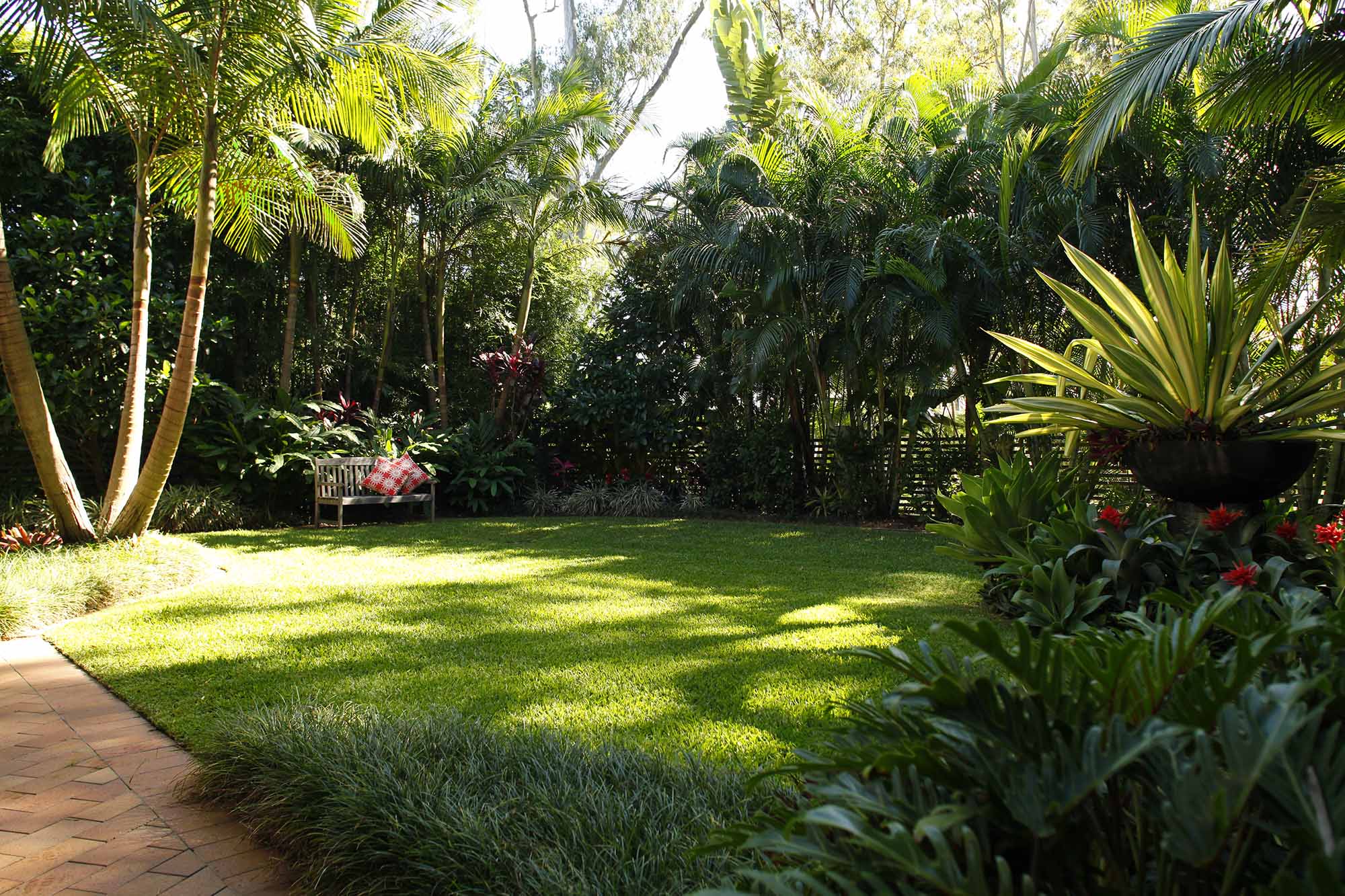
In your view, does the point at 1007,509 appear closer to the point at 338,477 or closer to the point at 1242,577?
the point at 1242,577

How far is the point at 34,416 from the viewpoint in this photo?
652cm

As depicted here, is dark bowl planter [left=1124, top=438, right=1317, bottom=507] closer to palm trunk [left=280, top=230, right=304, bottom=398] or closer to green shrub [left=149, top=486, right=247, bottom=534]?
green shrub [left=149, top=486, right=247, bottom=534]

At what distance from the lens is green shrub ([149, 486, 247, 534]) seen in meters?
9.28

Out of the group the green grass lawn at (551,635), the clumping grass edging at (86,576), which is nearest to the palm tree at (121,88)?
the clumping grass edging at (86,576)

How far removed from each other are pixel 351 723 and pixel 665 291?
35.6 feet

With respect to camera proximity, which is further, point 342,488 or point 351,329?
point 351,329

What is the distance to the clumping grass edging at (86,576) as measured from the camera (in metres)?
5.16

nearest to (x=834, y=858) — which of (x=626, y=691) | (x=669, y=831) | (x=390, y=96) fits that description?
(x=669, y=831)

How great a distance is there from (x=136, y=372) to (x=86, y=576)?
1941 millimetres

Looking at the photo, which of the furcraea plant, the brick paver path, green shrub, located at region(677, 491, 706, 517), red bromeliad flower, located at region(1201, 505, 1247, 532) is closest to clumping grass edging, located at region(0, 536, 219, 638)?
the brick paver path

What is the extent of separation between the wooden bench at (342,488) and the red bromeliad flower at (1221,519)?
8622mm

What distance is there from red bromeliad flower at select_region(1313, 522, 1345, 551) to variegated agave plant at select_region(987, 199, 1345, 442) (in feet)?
1.40

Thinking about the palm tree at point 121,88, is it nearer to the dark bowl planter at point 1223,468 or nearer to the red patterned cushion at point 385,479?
the red patterned cushion at point 385,479

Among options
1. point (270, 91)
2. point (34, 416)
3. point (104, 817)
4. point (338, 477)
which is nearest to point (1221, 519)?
point (104, 817)
